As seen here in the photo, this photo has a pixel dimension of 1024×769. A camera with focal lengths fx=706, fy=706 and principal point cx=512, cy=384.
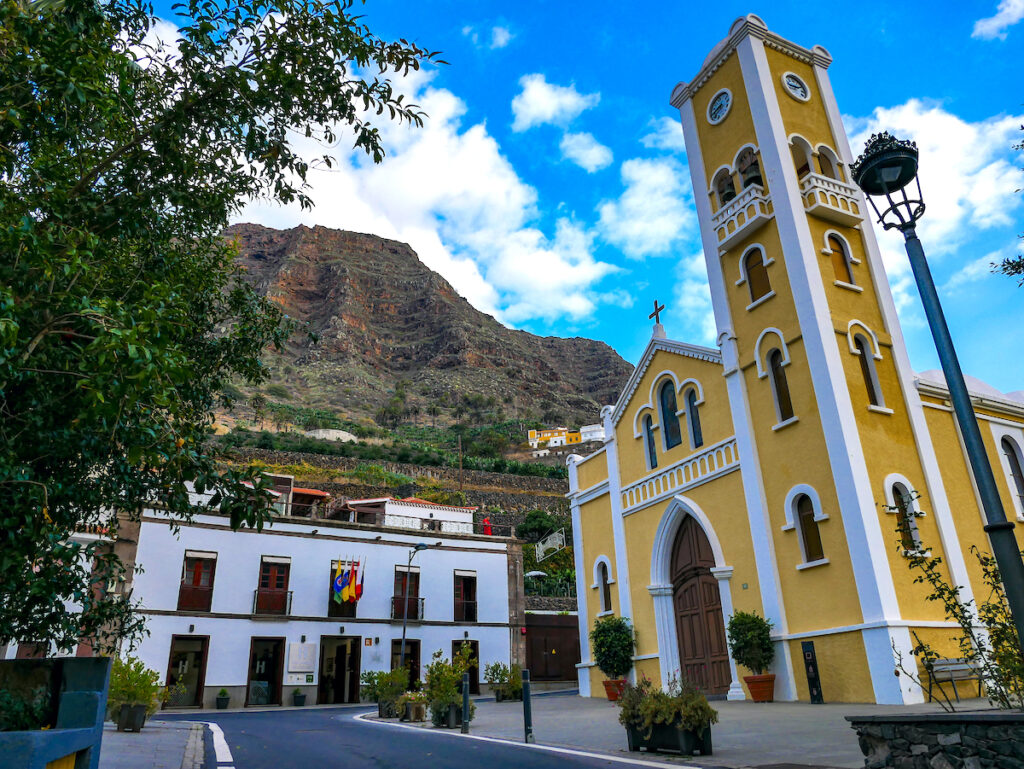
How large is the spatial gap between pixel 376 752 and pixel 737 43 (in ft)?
61.8

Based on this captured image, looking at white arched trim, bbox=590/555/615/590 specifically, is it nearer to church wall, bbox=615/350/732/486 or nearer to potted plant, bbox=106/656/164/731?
church wall, bbox=615/350/732/486

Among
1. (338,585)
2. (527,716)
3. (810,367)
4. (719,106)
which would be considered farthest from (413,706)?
(719,106)

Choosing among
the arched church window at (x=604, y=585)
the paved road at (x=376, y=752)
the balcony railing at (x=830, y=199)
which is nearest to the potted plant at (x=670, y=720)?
the paved road at (x=376, y=752)

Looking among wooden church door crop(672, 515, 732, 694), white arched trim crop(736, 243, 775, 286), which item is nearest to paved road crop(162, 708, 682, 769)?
wooden church door crop(672, 515, 732, 694)

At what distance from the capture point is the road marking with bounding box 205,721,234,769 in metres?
9.27

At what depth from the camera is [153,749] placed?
1033 cm

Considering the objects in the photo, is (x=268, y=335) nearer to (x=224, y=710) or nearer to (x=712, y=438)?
(x=712, y=438)

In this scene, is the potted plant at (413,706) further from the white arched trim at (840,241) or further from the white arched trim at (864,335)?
the white arched trim at (840,241)

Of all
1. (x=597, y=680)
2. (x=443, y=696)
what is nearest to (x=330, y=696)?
(x=597, y=680)

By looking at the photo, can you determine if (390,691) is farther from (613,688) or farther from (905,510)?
(905,510)

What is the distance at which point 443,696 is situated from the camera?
13.6 metres

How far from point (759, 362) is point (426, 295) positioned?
432 ft

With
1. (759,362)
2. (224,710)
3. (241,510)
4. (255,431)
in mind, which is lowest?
(224,710)

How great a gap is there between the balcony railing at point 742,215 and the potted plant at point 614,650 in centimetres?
1049
